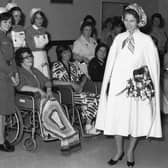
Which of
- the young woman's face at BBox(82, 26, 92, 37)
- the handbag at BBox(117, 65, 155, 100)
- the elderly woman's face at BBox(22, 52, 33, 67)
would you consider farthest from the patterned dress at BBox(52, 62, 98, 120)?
the handbag at BBox(117, 65, 155, 100)

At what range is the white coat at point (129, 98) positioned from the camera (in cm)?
377

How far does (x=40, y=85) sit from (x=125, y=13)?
3.92 feet

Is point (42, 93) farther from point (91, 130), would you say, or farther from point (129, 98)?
point (129, 98)

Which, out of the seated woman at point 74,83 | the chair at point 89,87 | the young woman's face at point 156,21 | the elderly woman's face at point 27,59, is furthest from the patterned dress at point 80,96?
the young woman's face at point 156,21

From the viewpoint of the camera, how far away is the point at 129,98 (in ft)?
12.4

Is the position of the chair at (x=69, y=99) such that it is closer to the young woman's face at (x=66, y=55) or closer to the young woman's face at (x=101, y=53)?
the young woman's face at (x=66, y=55)

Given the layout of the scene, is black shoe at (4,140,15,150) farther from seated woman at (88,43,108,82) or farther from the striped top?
seated woman at (88,43,108,82)

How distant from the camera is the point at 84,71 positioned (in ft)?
16.9

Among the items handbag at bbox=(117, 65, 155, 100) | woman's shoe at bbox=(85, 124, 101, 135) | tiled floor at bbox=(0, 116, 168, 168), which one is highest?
handbag at bbox=(117, 65, 155, 100)

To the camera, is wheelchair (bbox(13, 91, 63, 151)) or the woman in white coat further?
wheelchair (bbox(13, 91, 63, 151))

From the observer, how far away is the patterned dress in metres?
4.73

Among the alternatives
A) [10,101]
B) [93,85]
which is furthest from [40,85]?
[93,85]

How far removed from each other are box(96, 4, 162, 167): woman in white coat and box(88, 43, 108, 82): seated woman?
1108 mm

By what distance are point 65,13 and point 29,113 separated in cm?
212
